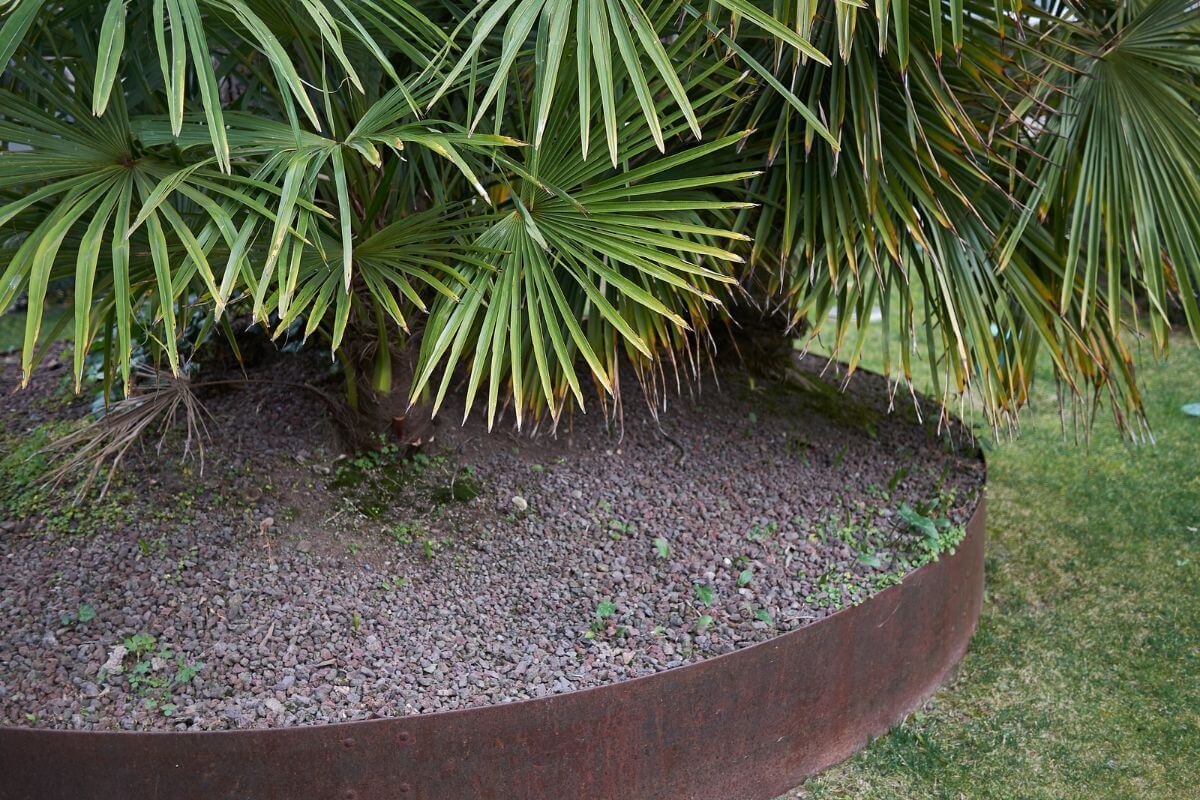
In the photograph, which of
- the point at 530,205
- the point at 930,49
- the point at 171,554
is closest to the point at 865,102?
the point at 930,49

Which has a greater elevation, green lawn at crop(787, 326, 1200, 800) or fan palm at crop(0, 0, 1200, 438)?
fan palm at crop(0, 0, 1200, 438)

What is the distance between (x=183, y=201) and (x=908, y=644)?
2.38 meters

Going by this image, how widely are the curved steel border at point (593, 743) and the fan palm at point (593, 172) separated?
673mm

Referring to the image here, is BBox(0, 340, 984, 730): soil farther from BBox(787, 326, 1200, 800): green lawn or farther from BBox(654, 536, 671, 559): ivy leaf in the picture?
BBox(787, 326, 1200, 800): green lawn

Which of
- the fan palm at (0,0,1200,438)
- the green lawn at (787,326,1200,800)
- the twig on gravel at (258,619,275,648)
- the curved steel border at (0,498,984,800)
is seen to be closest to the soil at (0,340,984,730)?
the twig on gravel at (258,619,275,648)

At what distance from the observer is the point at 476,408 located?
11.0 ft

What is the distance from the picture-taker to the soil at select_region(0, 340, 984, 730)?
7.55ft

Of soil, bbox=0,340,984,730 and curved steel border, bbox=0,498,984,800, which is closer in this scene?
curved steel border, bbox=0,498,984,800

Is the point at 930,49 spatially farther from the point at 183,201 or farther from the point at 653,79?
the point at 183,201

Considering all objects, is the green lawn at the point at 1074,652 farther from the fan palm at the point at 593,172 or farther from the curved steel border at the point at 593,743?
the fan palm at the point at 593,172

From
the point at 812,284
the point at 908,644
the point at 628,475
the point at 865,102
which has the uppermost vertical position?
the point at 865,102

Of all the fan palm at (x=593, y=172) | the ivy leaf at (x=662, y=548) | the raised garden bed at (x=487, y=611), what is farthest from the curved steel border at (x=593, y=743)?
the fan palm at (x=593, y=172)

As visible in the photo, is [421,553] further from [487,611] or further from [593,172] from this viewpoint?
[593,172]

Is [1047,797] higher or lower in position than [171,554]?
lower
